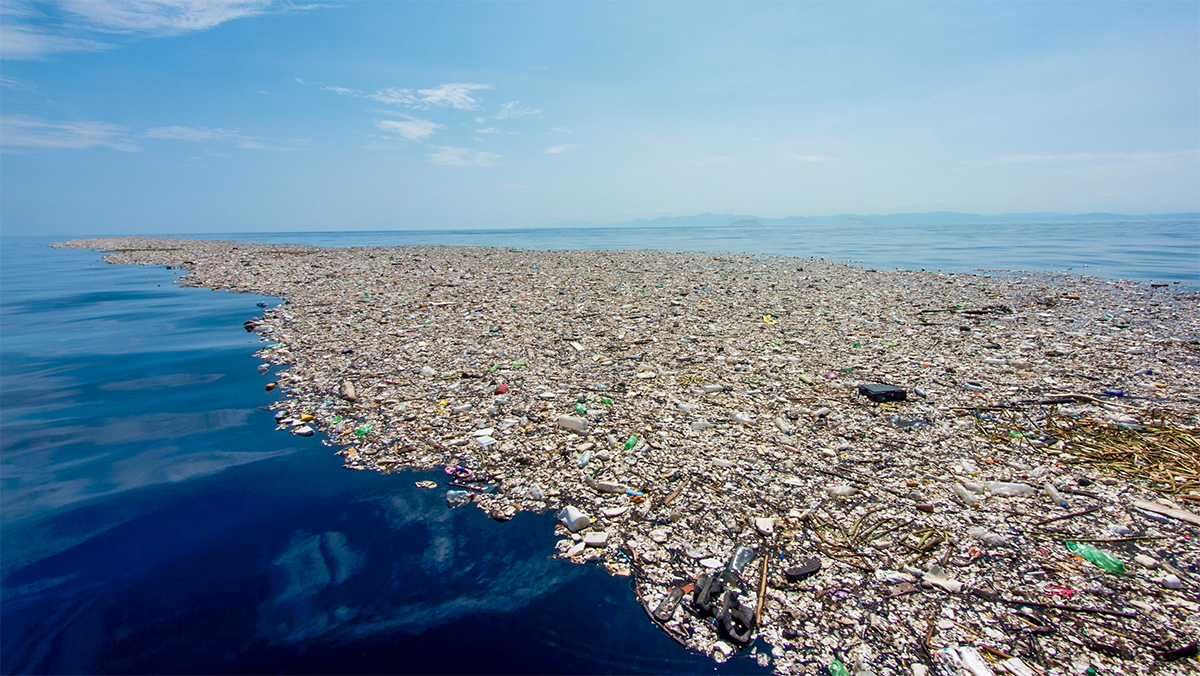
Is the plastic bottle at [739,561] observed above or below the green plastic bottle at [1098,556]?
below

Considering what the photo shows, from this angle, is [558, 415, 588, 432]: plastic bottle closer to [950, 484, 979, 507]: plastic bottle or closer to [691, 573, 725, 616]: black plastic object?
[691, 573, 725, 616]: black plastic object

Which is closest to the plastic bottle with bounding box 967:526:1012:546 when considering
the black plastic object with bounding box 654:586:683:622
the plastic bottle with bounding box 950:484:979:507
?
the plastic bottle with bounding box 950:484:979:507

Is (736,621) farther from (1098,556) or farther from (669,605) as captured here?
(1098,556)

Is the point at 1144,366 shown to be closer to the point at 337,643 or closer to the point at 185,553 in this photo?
the point at 337,643

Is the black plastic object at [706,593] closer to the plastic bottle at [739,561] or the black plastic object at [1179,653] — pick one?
the plastic bottle at [739,561]

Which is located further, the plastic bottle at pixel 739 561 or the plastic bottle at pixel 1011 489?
the plastic bottle at pixel 1011 489

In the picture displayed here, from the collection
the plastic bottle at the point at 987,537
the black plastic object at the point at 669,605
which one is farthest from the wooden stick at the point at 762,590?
the plastic bottle at the point at 987,537
